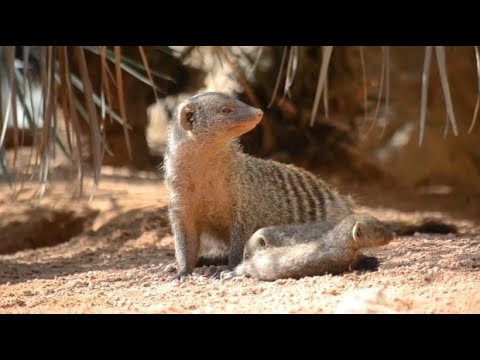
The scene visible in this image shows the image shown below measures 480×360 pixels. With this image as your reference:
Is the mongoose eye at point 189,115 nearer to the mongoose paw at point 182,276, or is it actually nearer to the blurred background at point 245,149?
the blurred background at point 245,149

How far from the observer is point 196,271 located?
287 cm

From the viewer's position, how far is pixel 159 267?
3084mm

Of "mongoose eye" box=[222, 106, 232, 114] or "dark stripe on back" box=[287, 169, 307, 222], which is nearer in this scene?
"mongoose eye" box=[222, 106, 232, 114]

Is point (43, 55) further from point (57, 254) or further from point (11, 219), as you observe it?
point (11, 219)

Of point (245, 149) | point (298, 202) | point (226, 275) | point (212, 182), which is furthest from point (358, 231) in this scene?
point (245, 149)

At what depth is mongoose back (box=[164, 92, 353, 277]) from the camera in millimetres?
2705

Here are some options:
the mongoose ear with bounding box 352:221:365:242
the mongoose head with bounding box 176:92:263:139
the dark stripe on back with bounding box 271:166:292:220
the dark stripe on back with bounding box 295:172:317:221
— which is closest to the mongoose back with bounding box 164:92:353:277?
the mongoose head with bounding box 176:92:263:139

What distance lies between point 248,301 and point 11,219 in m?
2.31

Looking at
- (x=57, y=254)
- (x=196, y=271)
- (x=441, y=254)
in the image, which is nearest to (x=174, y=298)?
(x=196, y=271)

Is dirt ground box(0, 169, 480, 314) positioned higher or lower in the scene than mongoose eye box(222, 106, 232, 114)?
lower

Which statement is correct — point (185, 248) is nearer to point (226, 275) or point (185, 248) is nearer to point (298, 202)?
point (226, 275)

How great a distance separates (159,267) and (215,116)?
2.50ft

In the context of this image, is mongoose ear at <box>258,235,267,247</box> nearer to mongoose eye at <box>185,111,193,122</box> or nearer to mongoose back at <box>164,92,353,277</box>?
mongoose back at <box>164,92,353,277</box>

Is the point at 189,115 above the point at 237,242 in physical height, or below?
above
